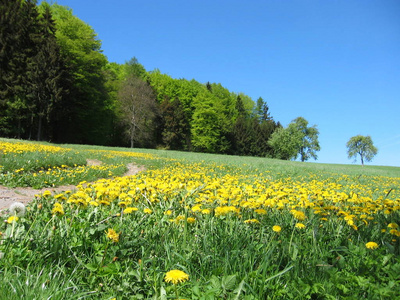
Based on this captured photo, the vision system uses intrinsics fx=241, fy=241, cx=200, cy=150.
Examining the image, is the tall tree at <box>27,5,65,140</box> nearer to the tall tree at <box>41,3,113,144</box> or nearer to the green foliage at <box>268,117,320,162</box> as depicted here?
the tall tree at <box>41,3,113,144</box>

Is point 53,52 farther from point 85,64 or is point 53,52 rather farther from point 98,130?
point 98,130

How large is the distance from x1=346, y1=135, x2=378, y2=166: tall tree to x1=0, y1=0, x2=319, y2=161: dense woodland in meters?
22.9

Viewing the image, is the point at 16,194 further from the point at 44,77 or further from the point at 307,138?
the point at 307,138

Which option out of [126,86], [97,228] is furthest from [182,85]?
[97,228]

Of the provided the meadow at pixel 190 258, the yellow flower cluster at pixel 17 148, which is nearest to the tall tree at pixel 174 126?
the yellow flower cluster at pixel 17 148

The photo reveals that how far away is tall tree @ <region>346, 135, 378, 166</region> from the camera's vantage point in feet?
231

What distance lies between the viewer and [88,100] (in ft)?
116

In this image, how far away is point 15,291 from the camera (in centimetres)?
136

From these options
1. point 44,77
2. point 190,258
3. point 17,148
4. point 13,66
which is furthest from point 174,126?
point 190,258

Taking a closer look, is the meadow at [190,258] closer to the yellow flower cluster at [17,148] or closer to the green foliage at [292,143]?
the yellow flower cluster at [17,148]

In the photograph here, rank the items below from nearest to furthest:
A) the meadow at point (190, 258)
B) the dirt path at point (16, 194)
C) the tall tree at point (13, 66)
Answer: the meadow at point (190, 258) < the dirt path at point (16, 194) < the tall tree at point (13, 66)

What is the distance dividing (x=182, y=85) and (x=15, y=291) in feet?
191

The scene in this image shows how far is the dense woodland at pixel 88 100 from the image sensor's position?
27.1 m

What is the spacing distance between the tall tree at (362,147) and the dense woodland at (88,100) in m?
22.9
